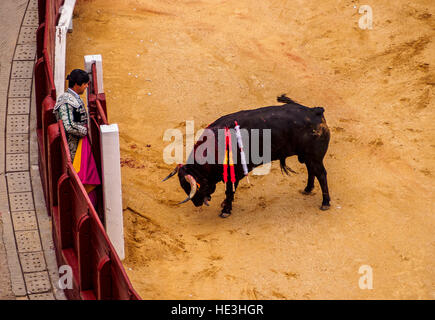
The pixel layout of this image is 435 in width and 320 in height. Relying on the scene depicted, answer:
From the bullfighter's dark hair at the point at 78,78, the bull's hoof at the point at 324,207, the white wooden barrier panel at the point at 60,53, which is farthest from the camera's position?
the white wooden barrier panel at the point at 60,53

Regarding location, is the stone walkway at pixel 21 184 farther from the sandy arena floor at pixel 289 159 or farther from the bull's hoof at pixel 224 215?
the bull's hoof at pixel 224 215

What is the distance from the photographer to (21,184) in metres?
8.35

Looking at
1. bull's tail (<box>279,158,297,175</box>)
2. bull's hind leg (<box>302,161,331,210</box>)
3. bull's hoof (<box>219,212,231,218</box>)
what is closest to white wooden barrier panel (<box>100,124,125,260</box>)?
bull's hoof (<box>219,212,231,218</box>)

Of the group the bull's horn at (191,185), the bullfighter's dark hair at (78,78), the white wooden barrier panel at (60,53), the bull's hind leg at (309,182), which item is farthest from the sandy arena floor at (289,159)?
the bullfighter's dark hair at (78,78)

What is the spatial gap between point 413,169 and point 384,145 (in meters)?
0.62

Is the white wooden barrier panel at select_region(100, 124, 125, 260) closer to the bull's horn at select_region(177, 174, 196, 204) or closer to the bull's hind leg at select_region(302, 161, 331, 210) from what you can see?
the bull's horn at select_region(177, 174, 196, 204)

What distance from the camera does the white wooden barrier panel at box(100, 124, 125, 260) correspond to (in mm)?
7426

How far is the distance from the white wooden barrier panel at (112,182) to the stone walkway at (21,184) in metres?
0.62

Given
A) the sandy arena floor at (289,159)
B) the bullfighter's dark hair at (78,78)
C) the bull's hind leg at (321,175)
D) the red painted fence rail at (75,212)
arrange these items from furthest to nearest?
the bull's hind leg at (321,175) < the sandy arena floor at (289,159) < the bullfighter's dark hair at (78,78) < the red painted fence rail at (75,212)

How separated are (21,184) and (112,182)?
1.22 m

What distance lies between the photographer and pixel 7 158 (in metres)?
8.63

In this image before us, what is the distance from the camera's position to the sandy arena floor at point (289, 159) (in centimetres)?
824
